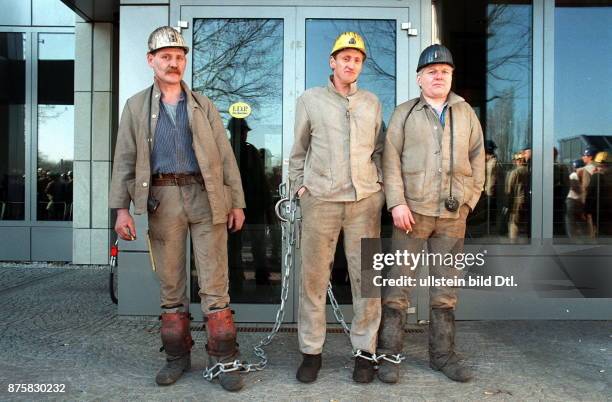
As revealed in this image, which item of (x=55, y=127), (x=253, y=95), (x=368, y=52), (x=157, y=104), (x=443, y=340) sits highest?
(x=368, y=52)

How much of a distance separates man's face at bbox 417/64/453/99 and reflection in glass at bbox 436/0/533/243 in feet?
6.51

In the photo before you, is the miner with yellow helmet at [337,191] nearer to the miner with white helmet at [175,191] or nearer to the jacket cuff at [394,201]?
the jacket cuff at [394,201]

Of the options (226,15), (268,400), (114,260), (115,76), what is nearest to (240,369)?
(268,400)

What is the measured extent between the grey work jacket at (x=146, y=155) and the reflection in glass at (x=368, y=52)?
1.78 meters

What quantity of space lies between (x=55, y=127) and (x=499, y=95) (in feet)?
24.2

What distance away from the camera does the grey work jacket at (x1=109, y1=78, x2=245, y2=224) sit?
372 cm

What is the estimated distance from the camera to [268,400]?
11.6 feet

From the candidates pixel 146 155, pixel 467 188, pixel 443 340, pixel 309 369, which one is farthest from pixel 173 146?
pixel 443 340

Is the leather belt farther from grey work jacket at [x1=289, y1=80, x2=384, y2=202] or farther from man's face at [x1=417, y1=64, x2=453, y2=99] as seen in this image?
man's face at [x1=417, y1=64, x2=453, y2=99]

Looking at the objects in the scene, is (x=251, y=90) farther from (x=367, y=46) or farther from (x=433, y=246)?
(x=433, y=246)

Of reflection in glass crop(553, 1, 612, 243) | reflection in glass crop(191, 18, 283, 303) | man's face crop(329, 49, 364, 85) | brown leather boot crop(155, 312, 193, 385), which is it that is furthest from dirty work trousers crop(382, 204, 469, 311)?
reflection in glass crop(553, 1, 612, 243)

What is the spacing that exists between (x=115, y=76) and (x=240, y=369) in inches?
257

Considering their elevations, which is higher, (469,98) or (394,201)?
(469,98)

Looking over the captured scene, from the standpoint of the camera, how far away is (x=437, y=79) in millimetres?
3900
